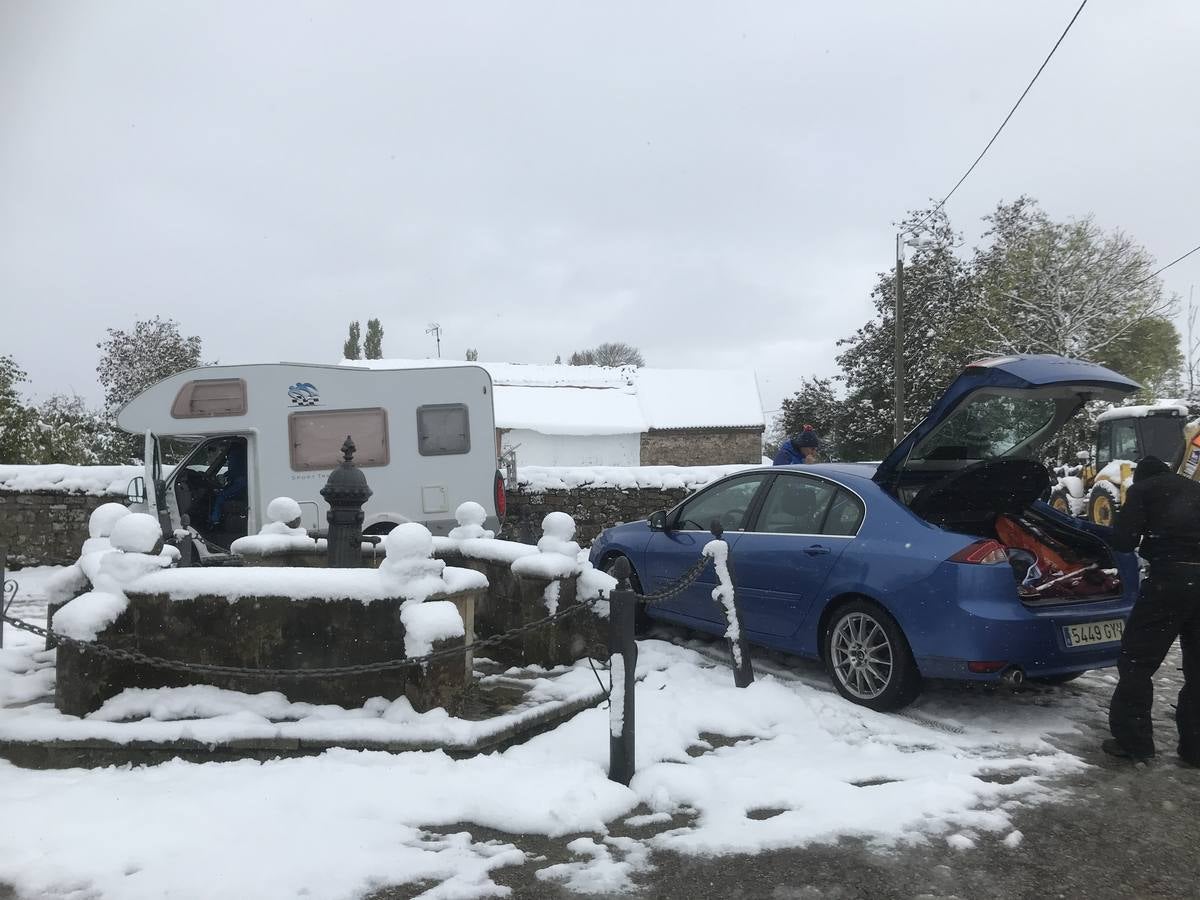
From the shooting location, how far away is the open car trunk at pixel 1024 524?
4.62 meters

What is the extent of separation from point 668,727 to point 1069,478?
48.3 feet

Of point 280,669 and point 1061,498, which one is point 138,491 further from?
point 1061,498

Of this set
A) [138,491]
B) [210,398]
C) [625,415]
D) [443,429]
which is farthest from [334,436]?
[625,415]

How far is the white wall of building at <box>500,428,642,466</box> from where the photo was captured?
2895 cm

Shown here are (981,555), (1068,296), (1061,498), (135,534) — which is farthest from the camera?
(1068,296)

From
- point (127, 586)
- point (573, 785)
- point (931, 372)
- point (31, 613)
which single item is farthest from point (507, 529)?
point (931, 372)

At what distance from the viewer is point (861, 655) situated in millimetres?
4645

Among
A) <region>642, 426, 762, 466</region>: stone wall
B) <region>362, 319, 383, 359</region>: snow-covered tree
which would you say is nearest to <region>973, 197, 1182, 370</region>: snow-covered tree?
<region>642, 426, 762, 466</region>: stone wall

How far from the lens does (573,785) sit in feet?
11.5

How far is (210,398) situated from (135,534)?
526 centimetres

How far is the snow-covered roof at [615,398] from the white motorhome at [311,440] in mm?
19011

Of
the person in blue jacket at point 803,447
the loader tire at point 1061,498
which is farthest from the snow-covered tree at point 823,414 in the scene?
the person in blue jacket at point 803,447

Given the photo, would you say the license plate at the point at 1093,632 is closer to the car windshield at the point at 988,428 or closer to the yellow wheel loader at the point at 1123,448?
the car windshield at the point at 988,428

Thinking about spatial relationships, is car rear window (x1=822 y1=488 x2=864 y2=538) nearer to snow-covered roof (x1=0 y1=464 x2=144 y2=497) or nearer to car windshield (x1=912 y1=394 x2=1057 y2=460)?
car windshield (x1=912 y1=394 x2=1057 y2=460)
